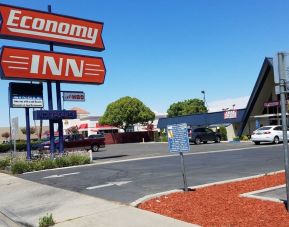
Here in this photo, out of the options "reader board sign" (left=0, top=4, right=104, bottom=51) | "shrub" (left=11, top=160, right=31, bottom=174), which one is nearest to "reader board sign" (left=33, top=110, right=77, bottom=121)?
"shrub" (left=11, top=160, right=31, bottom=174)

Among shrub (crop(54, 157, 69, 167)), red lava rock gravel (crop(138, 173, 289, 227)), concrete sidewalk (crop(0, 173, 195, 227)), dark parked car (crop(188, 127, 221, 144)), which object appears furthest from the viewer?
dark parked car (crop(188, 127, 221, 144))

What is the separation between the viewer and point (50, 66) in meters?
23.2

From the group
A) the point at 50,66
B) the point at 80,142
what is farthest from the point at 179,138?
the point at 80,142

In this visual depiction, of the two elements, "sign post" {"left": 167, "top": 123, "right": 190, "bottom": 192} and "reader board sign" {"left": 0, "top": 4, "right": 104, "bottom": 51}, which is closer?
"sign post" {"left": 167, "top": 123, "right": 190, "bottom": 192}

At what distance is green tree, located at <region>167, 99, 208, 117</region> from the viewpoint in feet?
319

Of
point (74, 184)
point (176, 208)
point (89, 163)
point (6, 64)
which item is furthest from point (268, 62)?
point (176, 208)

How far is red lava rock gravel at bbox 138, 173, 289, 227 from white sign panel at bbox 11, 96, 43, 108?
46.3ft

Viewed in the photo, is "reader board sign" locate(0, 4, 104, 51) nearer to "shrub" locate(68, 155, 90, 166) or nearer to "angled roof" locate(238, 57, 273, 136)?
"shrub" locate(68, 155, 90, 166)

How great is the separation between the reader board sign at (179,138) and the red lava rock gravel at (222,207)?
1.09 m

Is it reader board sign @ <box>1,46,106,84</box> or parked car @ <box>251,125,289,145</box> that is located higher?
reader board sign @ <box>1,46,106,84</box>

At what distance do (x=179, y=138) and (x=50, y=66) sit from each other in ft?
46.7

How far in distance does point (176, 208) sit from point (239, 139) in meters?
36.5

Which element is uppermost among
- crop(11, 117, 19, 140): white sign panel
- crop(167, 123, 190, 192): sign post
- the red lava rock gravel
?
crop(11, 117, 19, 140): white sign panel

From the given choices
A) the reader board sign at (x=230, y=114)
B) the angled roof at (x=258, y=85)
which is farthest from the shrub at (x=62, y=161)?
the reader board sign at (x=230, y=114)
